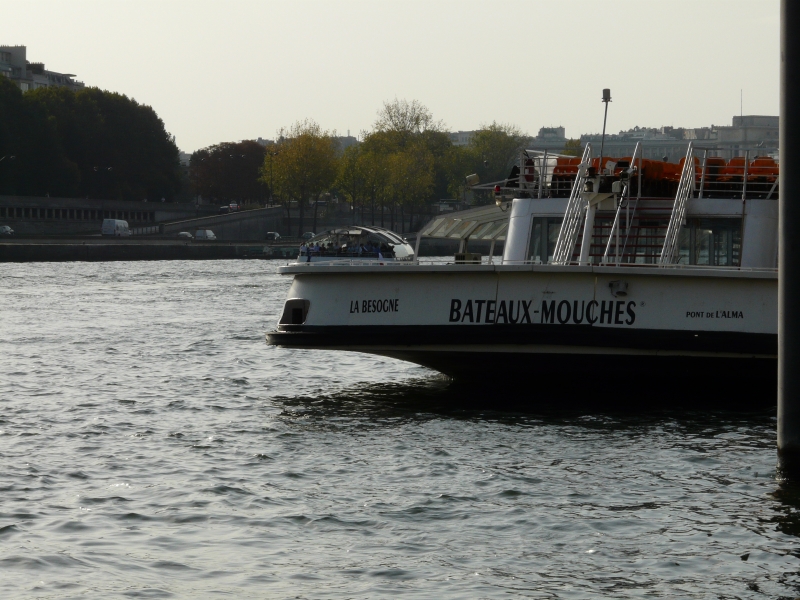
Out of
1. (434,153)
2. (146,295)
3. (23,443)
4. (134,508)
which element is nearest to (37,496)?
(134,508)

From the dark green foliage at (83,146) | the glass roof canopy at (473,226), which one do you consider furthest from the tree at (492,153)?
the glass roof canopy at (473,226)

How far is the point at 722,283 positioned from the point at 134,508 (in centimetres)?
694

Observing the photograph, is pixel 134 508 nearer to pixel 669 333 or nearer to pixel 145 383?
pixel 669 333

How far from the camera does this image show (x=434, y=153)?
133750mm

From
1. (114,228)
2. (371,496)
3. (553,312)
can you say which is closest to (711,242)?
(553,312)

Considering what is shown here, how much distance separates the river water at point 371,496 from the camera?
7.72 meters

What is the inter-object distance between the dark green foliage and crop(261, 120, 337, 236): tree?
39.3ft

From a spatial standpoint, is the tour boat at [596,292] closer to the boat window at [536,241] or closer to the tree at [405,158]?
the boat window at [536,241]

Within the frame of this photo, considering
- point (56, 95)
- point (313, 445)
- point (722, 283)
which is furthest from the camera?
point (56, 95)

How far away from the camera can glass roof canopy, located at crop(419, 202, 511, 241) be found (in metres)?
16.6

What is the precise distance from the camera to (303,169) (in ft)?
380

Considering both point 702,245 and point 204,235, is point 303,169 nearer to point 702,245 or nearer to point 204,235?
point 204,235

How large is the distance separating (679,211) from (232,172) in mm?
128633

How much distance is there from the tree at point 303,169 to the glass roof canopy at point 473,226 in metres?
98.8
